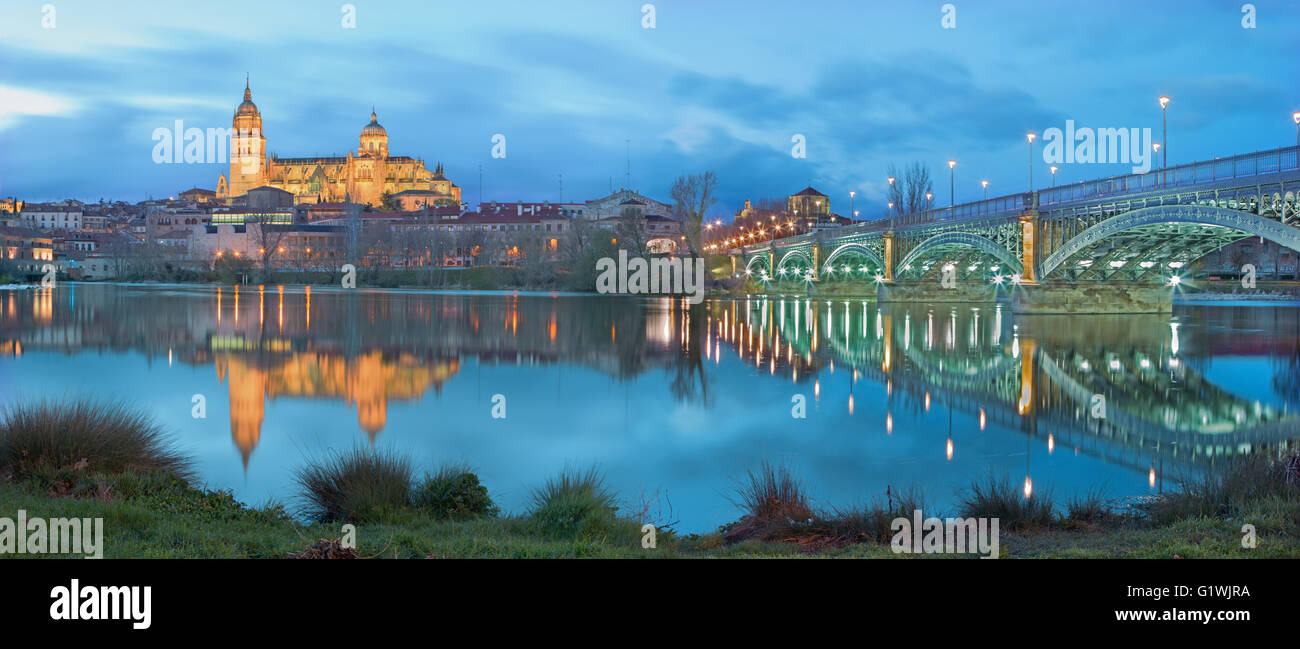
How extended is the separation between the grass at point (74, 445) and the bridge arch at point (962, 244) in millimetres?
46973

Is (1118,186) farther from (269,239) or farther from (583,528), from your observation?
(269,239)

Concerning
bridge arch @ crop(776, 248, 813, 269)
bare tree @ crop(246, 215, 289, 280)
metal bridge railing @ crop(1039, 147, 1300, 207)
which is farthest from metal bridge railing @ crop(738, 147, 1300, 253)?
bare tree @ crop(246, 215, 289, 280)

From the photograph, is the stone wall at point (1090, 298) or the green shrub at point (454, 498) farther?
the stone wall at point (1090, 298)

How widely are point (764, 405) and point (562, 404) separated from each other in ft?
13.3

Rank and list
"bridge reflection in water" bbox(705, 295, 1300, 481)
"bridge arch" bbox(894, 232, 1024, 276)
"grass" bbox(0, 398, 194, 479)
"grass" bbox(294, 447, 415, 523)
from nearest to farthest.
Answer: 1. "grass" bbox(294, 447, 415, 523)
2. "grass" bbox(0, 398, 194, 479)
3. "bridge reflection in water" bbox(705, 295, 1300, 481)
4. "bridge arch" bbox(894, 232, 1024, 276)

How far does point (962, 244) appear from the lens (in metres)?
56.2

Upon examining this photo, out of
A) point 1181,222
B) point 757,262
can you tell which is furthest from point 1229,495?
point 757,262

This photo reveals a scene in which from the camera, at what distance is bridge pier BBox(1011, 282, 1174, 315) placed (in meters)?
48.6

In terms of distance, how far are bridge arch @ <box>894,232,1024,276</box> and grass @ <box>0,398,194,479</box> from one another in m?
47.0

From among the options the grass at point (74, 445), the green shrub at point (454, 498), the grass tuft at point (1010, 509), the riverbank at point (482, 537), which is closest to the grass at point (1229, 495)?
the riverbank at point (482, 537)

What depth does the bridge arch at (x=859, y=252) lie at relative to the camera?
72.1 meters

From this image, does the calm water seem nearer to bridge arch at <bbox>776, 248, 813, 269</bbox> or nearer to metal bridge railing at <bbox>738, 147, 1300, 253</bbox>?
metal bridge railing at <bbox>738, 147, 1300, 253</bbox>

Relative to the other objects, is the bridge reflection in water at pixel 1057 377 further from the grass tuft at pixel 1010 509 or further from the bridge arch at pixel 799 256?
the bridge arch at pixel 799 256
